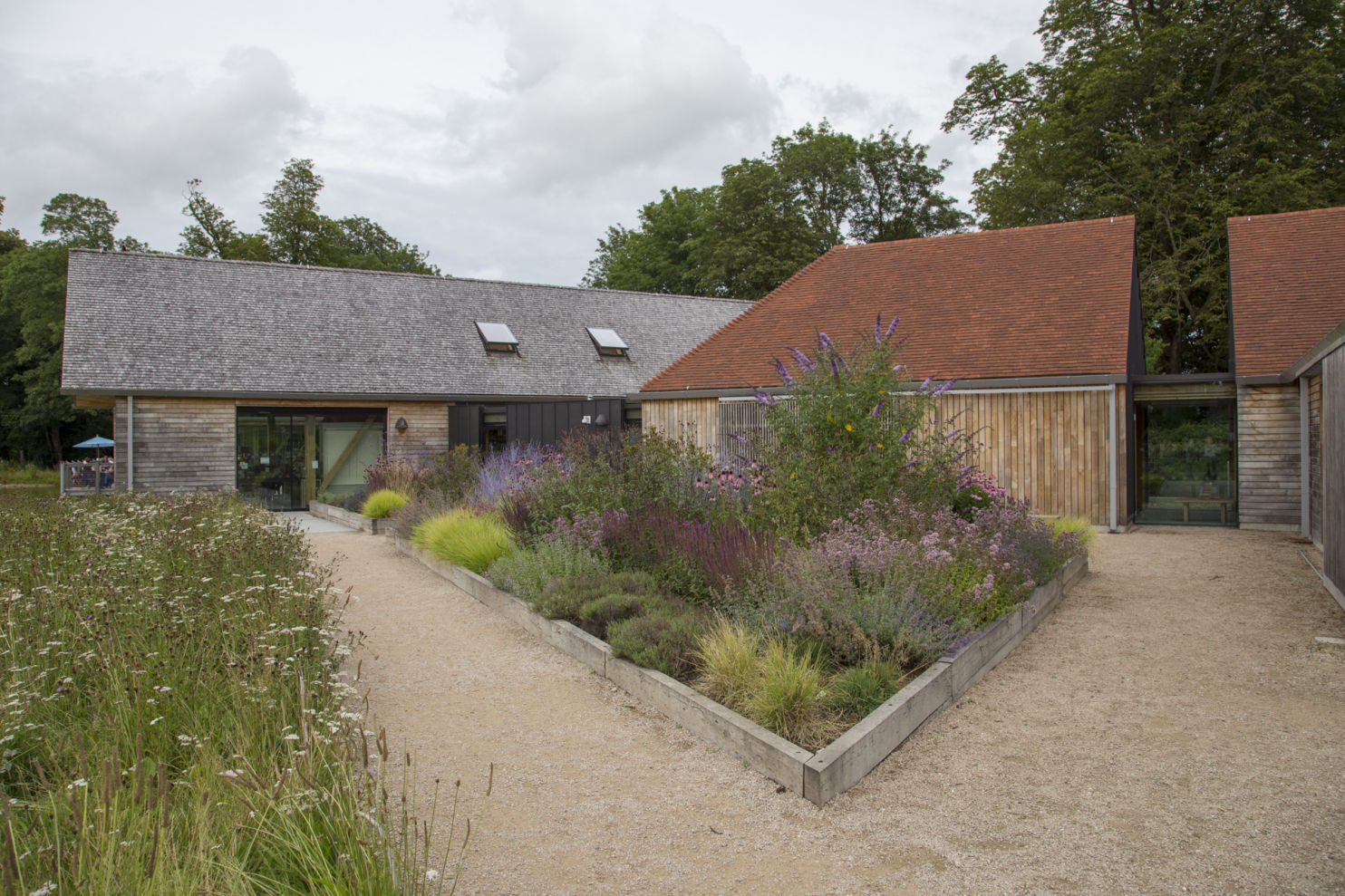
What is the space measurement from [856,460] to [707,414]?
30.0 feet

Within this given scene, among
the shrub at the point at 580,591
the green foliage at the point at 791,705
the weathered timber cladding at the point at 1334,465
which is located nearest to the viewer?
the green foliage at the point at 791,705

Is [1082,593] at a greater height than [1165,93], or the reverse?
[1165,93]

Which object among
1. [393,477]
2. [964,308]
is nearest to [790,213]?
[964,308]

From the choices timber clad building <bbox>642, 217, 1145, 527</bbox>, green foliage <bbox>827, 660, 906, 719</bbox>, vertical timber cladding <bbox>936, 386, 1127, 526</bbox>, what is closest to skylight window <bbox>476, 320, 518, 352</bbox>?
Answer: timber clad building <bbox>642, 217, 1145, 527</bbox>

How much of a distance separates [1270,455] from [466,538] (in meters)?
11.9

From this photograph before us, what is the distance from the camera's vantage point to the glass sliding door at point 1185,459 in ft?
44.8

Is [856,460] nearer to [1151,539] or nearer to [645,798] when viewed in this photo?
[645,798]

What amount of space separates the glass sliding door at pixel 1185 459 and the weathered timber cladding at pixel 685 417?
286 inches

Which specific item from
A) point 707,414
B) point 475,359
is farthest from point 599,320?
point 707,414

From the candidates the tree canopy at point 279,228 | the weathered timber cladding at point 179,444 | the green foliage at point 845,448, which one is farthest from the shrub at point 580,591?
the tree canopy at point 279,228

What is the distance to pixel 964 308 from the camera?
15.4m

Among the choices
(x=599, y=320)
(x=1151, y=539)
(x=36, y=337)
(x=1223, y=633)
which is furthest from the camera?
(x=36, y=337)

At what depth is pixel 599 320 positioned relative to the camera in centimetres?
2417

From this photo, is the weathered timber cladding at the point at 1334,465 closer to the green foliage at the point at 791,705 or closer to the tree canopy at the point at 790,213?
the green foliage at the point at 791,705
